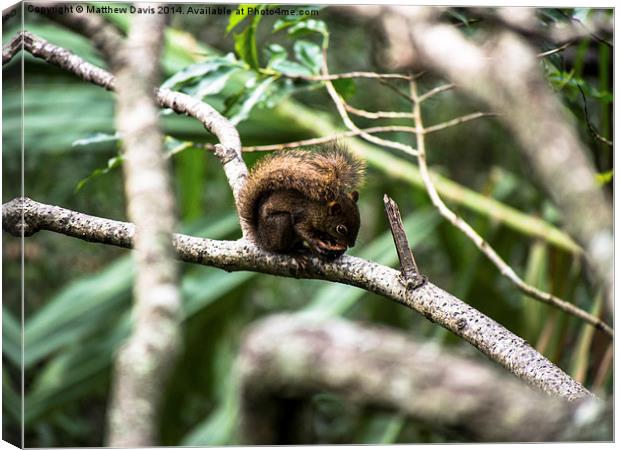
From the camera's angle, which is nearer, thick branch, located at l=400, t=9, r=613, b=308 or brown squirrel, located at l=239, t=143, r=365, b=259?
thick branch, located at l=400, t=9, r=613, b=308

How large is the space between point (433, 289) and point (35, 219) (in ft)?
3.32

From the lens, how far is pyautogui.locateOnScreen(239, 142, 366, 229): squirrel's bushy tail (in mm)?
2344

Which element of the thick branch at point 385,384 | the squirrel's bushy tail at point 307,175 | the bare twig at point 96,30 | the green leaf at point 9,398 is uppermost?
the bare twig at point 96,30

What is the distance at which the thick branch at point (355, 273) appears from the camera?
1763mm

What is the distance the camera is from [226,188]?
4770mm

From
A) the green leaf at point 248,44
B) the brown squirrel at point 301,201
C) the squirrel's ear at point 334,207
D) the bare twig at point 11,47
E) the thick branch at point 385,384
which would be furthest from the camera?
the green leaf at point 248,44

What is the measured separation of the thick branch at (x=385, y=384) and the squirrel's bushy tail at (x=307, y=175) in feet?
3.68

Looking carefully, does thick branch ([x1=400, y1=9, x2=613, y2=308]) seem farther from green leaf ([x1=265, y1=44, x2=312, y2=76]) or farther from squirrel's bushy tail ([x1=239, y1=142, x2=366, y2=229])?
green leaf ([x1=265, y1=44, x2=312, y2=76])

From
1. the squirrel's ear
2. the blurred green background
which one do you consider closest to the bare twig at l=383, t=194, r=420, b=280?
the squirrel's ear

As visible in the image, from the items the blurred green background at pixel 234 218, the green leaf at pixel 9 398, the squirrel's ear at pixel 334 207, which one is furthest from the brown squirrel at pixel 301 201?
the green leaf at pixel 9 398

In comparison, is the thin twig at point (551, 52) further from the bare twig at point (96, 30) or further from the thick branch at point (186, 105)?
the bare twig at point (96, 30)

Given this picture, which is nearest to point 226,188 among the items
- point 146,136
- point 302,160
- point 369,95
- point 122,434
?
point 369,95

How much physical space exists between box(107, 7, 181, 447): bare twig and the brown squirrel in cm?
75

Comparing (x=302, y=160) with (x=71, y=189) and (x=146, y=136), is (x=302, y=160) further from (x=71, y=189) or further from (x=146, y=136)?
(x=71, y=189)
